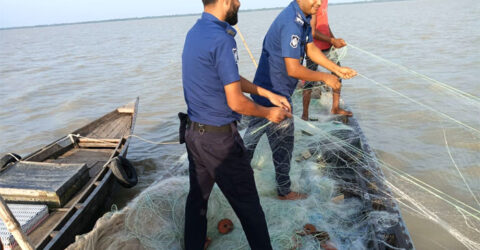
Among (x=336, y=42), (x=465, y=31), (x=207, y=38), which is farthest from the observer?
(x=465, y=31)

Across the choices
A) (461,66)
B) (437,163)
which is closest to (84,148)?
(437,163)

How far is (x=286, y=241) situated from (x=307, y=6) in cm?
220

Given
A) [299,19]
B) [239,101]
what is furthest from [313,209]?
[299,19]

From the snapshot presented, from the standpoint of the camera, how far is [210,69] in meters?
2.00

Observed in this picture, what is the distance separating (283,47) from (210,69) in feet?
3.57

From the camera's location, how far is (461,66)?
11.5 metres

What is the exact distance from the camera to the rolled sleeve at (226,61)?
75.3 inches

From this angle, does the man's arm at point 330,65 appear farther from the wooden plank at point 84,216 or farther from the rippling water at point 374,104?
the wooden plank at point 84,216

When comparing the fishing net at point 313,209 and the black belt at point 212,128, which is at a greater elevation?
the black belt at point 212,128

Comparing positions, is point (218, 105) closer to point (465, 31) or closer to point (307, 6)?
point (307, 6)

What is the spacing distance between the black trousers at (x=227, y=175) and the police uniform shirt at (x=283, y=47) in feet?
3.46

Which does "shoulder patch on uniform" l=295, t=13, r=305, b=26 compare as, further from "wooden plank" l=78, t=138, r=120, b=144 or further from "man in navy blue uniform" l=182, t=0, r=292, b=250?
"wooden plank" l=78, t=138, r=120, b=144

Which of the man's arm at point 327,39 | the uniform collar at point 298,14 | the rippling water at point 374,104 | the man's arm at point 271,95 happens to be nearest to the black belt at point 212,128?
the man's arm at point 271,95

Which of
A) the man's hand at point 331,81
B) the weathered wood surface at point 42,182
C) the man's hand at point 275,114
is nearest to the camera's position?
the man's hand at point 275,114
